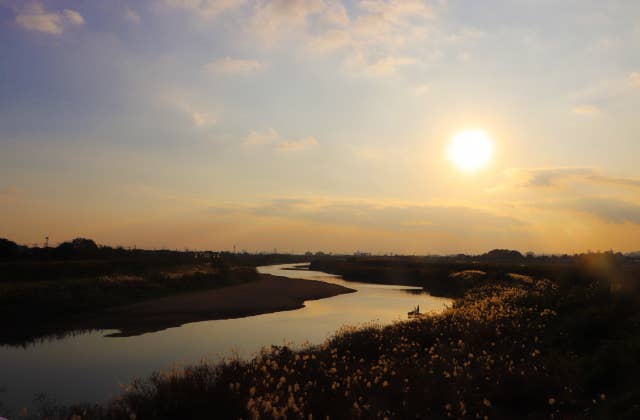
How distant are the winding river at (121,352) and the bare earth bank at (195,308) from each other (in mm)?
1648

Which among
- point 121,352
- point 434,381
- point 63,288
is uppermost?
point 434,381

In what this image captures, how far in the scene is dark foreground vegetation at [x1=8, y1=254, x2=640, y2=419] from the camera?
8555 millimetres

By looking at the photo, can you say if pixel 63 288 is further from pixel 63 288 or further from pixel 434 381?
pixel 434 381

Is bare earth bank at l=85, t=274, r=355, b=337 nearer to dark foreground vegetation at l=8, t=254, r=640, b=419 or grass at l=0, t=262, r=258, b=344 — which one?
grass at l=0, t=262, r=258, b=344

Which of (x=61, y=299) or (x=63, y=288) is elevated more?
(x=63, y=288)

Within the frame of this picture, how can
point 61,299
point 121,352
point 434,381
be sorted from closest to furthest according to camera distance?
1. point 434,381
2. point 121,352
3. point 61,299

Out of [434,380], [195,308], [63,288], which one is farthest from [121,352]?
[63,288]

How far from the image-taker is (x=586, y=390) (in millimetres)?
10203

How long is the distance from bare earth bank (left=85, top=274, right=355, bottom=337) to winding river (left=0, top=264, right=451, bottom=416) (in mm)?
1648

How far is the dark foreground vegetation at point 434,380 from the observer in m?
8.55

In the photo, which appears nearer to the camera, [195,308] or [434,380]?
[434,380]

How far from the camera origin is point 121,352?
18.1 meters

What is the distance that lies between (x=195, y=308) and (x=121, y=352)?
1366cm

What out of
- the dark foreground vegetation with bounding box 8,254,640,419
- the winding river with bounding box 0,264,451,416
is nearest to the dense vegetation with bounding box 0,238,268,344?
the winding river with bounding box 0,264,451,416
